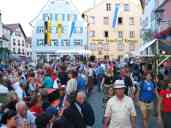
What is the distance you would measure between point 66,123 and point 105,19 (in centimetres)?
8749

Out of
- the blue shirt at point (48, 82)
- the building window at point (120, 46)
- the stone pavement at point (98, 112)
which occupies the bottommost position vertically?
the stone pavement at point (98, 112)

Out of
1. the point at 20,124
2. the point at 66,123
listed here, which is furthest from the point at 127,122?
the point at 20,124

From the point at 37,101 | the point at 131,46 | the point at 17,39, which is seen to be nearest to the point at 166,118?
the point at 37,101

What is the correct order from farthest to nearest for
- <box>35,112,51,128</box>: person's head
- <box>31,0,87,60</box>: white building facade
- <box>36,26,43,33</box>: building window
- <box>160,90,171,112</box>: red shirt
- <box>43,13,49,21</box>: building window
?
<box>36,26,43,33</box>: building window → <box>43,13,49,21</box>: building window → <box>31,0,87,60</box>: white building facade → <box>160,90,171,112</box>: red shirt → <box>35,112,51,128</box>: person's head

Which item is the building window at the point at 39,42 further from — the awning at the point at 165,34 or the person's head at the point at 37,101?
the person's head at the point at 37,101

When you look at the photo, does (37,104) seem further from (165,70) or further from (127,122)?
(165,70)

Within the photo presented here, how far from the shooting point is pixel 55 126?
8047 mm

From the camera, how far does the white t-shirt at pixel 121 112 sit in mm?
9477

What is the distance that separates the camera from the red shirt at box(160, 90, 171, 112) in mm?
12422

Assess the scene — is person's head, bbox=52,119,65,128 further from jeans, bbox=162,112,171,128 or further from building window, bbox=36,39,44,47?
building window, bbox=36,39,44,47

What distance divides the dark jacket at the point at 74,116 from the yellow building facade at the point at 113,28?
83529 mm

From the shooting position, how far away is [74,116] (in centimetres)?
914

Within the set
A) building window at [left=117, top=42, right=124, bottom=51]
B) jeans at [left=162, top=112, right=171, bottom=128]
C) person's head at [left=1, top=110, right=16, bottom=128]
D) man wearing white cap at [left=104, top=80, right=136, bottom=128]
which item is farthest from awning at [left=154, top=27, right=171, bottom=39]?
building window at [left=117, top=42, right=124, bottom=51]

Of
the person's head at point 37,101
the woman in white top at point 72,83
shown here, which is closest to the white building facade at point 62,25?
the woman in white top at point 72,83
